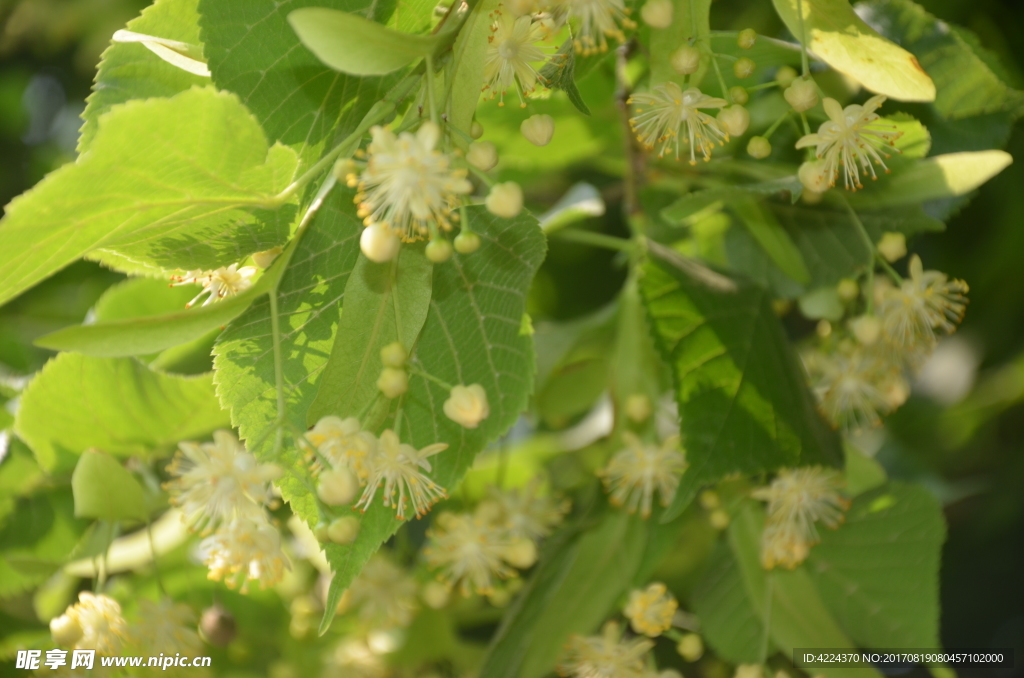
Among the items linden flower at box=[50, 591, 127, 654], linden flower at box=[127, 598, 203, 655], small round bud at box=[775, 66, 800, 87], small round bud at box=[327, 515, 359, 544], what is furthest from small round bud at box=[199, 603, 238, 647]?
small round bud at box=[775, 66, 800, 87]

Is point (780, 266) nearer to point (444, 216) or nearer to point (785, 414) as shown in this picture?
point (785, 414)

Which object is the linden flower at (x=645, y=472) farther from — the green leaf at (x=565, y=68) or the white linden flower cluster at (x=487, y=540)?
the green leaf at (x=565, y=68)

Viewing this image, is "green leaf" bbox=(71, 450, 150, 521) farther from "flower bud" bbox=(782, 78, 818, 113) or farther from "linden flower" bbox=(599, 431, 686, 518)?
"flower bud" bbox=(782, 78, 818, 113)

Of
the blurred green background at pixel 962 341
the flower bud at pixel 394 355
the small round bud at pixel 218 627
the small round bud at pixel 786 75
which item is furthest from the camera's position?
the blurred green background at pixel 962 341

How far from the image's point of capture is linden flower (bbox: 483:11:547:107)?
557 mm

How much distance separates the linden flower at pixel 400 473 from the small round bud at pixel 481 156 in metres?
0.20

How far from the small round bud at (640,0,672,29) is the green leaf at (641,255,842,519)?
0.24m

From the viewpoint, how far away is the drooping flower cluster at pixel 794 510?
798 mm

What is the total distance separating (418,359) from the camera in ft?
2.07

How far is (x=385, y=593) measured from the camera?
105 cm

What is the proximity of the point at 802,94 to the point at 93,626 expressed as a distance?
799 mm

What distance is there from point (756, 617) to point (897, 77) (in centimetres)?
58

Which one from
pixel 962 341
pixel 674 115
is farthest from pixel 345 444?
pixel 962 341

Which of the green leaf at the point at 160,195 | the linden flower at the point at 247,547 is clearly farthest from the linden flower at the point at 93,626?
the green leaf at the point at 160,195
